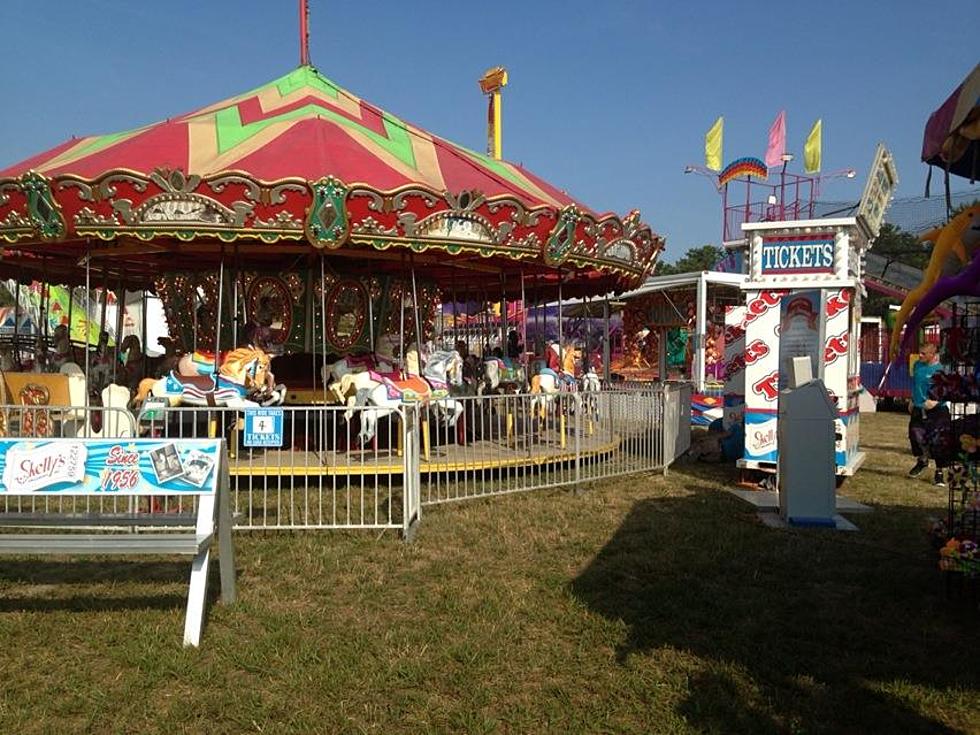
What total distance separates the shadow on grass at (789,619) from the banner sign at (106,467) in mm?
2544

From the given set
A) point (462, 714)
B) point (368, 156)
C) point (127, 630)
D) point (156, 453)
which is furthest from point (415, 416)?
point (368, 156)

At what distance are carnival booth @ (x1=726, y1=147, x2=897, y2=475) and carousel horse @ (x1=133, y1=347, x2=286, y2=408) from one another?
5742mm

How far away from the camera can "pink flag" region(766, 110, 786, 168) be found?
2584cm

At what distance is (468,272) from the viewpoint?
14445mm

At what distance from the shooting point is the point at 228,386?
8.85 meters

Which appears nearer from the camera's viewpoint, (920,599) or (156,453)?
(156,453)

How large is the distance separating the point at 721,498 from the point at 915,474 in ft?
11.1

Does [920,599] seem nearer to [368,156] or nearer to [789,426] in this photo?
[789,426]

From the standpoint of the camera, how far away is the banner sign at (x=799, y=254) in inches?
334

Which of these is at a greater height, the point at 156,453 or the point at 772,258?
the point at 772,258

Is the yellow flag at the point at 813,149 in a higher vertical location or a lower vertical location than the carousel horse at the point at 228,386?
higher

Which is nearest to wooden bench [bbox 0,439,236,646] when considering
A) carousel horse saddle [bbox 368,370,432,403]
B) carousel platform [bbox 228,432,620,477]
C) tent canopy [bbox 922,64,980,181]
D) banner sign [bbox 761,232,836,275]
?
carousel platform [bbox 228,432,620,477]

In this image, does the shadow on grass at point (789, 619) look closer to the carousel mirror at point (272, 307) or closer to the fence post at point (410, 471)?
the fence post at point (410, 471)

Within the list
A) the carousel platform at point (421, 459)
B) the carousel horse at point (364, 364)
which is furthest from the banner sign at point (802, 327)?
the carousel horse at point (364, 364)
